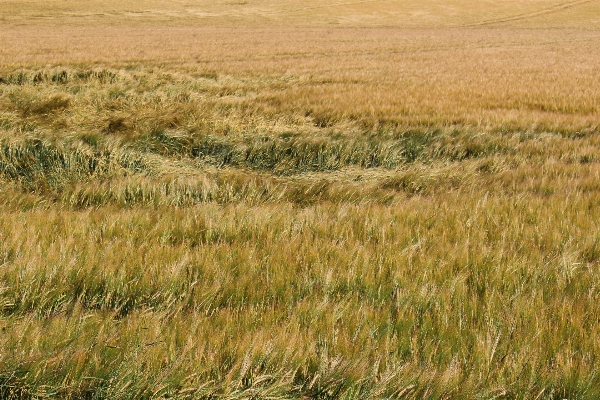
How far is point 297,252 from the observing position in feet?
7.70

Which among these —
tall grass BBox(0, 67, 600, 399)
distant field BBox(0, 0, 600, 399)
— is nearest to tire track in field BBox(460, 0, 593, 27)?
distant field BBox(0, 0, 600, 399)

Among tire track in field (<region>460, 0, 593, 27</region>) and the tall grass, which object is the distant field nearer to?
the tall grass

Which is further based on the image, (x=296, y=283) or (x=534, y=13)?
(x=534, y=13)

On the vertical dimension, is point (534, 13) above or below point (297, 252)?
above

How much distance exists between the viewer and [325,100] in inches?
351

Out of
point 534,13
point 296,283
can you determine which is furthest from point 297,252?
point 534,13

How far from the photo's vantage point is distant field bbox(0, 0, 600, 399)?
4.66 feet

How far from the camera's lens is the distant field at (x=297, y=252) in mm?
1421

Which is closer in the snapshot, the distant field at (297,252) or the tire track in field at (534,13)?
the distant field at (297,252)

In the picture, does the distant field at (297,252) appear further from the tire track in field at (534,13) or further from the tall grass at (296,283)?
the tire track in field at (534,13)

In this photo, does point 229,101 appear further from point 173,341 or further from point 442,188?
point 173,341

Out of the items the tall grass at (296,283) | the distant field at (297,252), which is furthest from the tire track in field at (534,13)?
the tall grass at (296,283)

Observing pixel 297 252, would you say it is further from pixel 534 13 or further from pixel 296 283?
pixel 534 13

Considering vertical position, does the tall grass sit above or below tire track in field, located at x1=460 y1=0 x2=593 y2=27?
below
